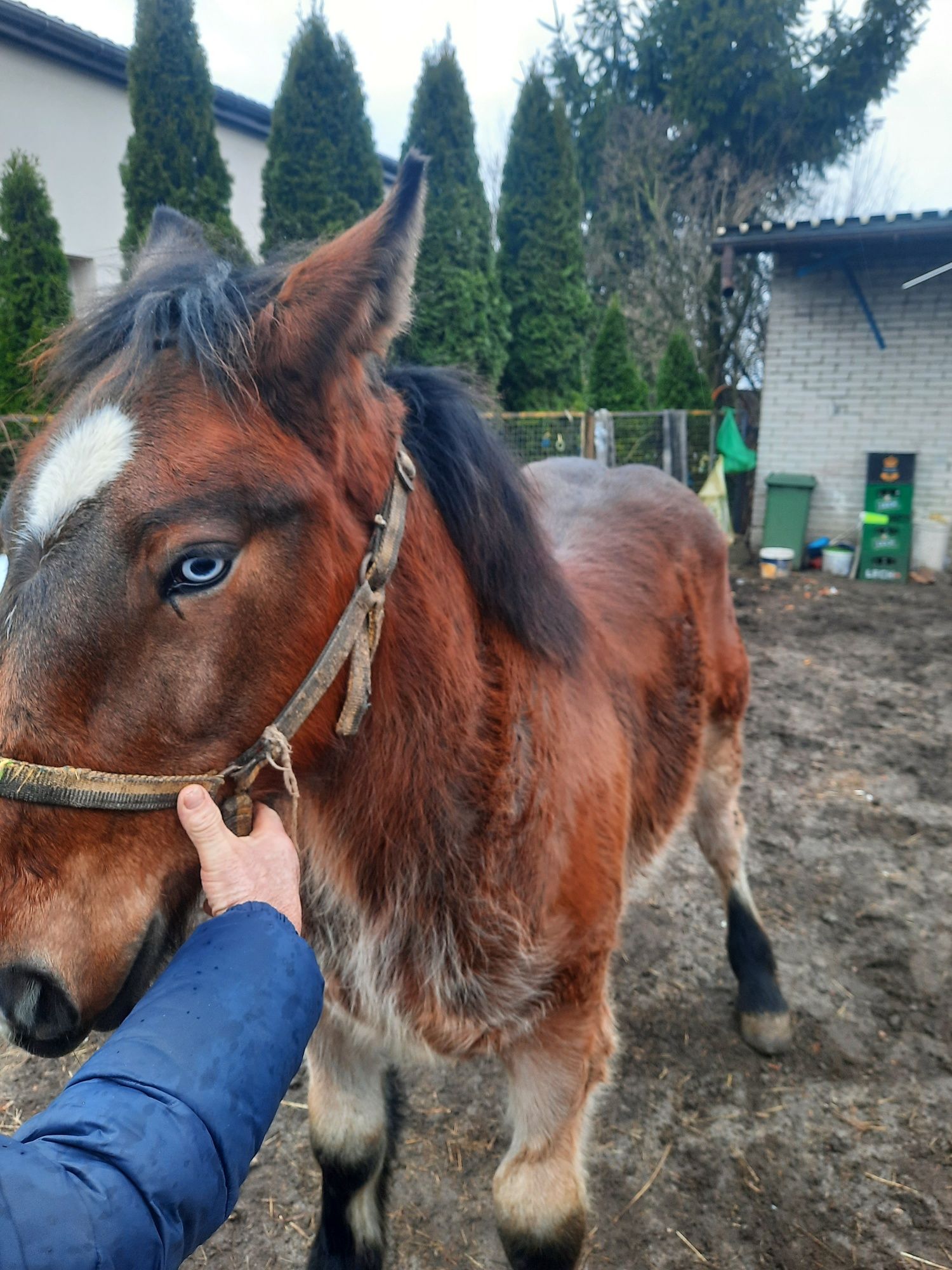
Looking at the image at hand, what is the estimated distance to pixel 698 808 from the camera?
319 centimetres

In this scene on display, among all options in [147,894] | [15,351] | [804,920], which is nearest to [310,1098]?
[147,894]

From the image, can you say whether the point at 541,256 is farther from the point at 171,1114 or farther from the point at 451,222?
the point at 171,1114

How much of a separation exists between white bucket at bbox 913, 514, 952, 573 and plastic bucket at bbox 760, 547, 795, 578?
52.6 inches

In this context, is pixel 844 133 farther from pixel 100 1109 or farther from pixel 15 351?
pixel 100 1109

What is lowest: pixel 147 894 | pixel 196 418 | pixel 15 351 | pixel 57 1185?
pixel 57 1185

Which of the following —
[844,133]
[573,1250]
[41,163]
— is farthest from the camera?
[844,133]

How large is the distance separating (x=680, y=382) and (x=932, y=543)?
468 centimetres

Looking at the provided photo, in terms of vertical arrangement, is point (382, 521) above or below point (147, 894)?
above

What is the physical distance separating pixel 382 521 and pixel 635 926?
2775mm

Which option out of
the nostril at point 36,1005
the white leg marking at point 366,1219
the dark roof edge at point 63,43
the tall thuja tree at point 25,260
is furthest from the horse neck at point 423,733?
the dark roof edge at point 63,43

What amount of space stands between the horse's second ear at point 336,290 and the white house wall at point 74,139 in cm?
869

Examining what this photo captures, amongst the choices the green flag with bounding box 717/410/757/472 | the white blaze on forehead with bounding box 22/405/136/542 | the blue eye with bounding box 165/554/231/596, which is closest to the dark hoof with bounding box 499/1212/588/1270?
the blue eye with bounding box 165/554/231/596

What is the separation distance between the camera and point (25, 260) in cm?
706

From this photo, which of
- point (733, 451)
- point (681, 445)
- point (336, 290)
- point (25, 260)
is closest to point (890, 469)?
point (733, 451)
